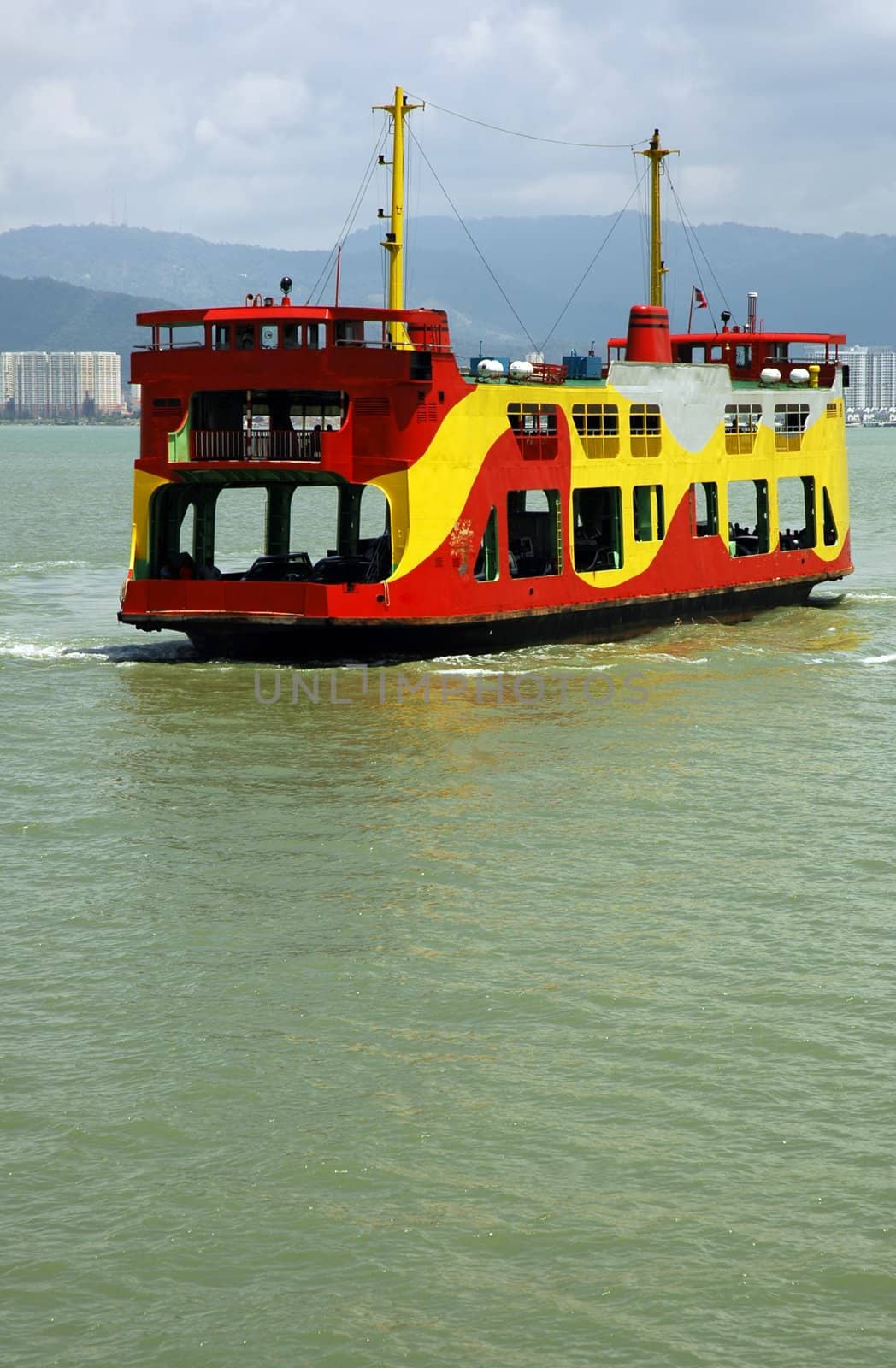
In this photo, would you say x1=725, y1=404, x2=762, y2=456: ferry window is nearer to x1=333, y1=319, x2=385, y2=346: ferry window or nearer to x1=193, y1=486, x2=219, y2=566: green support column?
x1=333, y1=319, x2=385, y2=346: ferry window

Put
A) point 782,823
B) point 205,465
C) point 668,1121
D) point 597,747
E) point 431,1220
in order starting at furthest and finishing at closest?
point 205,465 < point 597,747 < point 782,823 < point 668,1121 < point 431,1220

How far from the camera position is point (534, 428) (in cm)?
2927

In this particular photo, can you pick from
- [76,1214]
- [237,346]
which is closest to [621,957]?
[76,1214]

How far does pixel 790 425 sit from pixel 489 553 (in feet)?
36.0

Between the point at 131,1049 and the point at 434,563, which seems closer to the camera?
the point at 131,1049

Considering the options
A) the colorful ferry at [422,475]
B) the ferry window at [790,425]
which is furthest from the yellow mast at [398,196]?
the ferry window at [790,425]

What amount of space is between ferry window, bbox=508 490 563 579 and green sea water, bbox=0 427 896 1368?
23.2 feet

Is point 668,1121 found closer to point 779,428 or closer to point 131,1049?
point 131,1049

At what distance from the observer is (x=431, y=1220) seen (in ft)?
32.5

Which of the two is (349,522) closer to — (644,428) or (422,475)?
(644,428)

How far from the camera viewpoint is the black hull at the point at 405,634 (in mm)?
26922

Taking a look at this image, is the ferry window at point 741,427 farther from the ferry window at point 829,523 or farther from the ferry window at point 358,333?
the ferry window at point 358,333

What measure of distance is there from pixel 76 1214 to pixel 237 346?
19.1 meters

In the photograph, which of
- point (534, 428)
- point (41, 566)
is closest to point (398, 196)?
point (534, 428)
